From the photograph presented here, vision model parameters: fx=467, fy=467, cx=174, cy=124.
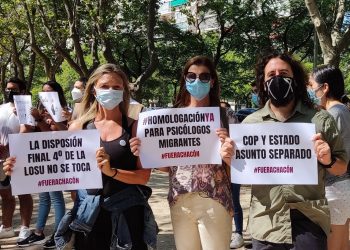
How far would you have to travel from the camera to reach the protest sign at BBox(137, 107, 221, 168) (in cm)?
300

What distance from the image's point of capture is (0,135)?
213 inches

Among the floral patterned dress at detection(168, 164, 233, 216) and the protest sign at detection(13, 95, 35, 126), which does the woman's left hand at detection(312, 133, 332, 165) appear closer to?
the floral patterned dress at detection(168, 164, 233, 216)

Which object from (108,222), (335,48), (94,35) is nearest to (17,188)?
(108,222)

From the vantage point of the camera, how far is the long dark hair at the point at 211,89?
3.16 m

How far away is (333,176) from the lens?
3.69 m

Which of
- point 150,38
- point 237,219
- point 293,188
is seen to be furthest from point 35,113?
point 150,38

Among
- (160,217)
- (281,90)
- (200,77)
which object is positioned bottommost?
(160,217)

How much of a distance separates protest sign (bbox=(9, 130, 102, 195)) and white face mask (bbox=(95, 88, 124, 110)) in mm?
255

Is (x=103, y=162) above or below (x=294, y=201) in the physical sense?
above

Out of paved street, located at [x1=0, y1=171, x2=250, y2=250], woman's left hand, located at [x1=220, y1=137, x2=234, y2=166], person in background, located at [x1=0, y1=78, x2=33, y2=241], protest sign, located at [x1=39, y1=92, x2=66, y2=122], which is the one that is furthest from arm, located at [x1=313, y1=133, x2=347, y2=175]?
person in background, located at [x1=0, y1=78, x2=33, y2=241]

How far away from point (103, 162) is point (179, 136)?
1.91 feet

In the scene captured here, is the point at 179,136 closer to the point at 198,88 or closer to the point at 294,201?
the point at 198,88

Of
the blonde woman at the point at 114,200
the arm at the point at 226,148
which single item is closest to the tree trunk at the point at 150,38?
the blonde woman at the point at 114,200

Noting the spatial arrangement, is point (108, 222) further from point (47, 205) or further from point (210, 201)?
point (47, 205)
